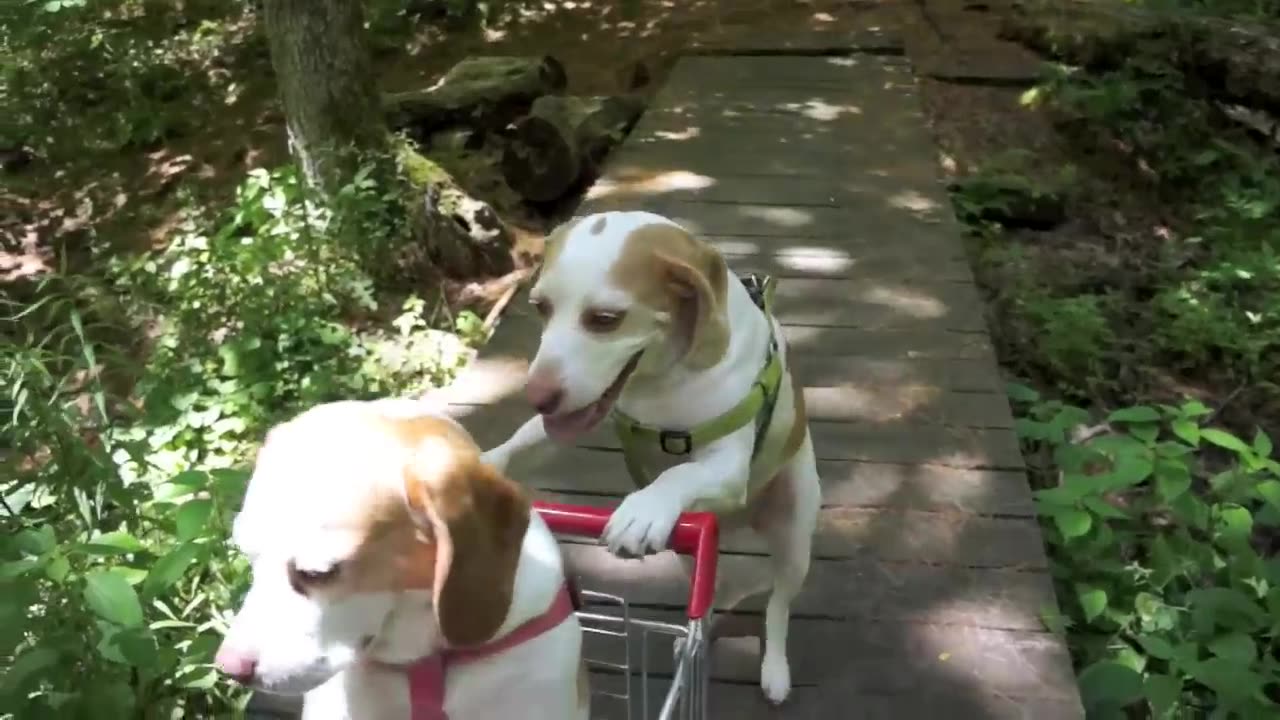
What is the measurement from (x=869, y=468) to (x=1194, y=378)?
2.23 metres

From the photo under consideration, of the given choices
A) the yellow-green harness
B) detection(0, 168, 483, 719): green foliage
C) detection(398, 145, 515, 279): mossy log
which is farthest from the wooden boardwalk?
detection(0, 168, 483, 719): green foliage

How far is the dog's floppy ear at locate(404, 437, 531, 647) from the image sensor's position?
124cm

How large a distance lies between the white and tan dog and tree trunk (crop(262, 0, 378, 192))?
3.27m

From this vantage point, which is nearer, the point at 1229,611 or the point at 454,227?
the point at 1229,611

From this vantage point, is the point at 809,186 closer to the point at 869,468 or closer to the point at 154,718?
the point at 869,468

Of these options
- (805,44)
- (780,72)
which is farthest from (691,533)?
(805,44)

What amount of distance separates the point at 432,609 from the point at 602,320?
0.66 m

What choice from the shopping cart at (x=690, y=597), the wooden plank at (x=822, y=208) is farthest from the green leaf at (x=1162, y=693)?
the wooden plank at (x=822, y=208)

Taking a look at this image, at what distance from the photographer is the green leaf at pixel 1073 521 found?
2.64 meters

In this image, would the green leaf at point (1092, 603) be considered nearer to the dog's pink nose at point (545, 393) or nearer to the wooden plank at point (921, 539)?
the wooden plank at point (921, 539)

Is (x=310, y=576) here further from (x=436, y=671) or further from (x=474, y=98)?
(x=474, y=98)

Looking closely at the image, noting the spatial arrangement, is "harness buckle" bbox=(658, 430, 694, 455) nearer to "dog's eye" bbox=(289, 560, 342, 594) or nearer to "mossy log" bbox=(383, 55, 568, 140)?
"dog's eye" bbox=(289, 560, 342, 594)

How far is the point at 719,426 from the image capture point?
1.91m

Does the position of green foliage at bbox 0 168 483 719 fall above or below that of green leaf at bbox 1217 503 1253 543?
above
